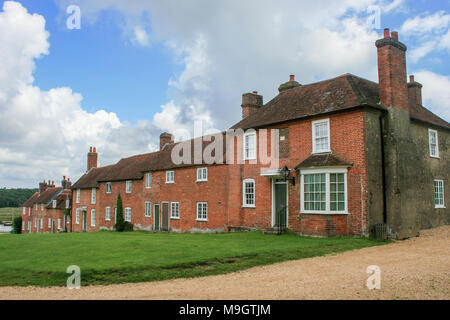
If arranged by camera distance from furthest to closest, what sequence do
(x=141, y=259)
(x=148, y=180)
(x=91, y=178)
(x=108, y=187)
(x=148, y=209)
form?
(x=91, y=178)
(x=108, y=187)
(x=148, y=180)
(x=148, y=209)
(x=141, y=259)

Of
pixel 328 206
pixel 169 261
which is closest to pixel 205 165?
pixel 328 206

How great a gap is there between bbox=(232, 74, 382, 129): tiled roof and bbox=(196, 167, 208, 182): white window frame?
406 centimetres

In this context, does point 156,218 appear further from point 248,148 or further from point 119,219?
point 248,148

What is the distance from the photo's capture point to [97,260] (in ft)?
39.8

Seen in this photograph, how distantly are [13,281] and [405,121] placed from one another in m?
18.3

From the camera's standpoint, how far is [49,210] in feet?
178

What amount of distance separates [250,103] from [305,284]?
63.2ft

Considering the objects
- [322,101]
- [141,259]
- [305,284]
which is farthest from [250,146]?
[305,284]

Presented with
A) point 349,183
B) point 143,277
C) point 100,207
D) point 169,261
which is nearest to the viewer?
point 143,277

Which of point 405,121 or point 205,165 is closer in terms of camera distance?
point 405,121

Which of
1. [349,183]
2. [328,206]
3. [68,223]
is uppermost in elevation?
[349,183]

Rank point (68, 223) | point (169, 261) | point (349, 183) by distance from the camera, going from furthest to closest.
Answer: point (68, 223) < point (349, 183) < point (169, 261)
